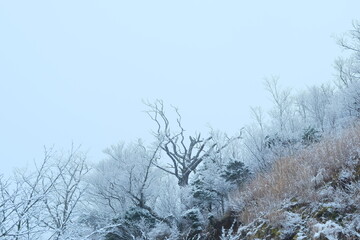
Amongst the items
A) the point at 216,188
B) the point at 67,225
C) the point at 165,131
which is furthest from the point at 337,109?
the point at 67,225

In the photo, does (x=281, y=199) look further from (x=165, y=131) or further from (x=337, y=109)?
(x=337, y=109)

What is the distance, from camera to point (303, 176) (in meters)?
6.38

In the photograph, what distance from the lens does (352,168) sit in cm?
555

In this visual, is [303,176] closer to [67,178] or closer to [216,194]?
[216,194]

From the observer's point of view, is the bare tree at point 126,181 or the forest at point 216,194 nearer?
the forest at point 216,194

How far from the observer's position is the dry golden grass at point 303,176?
5887mm

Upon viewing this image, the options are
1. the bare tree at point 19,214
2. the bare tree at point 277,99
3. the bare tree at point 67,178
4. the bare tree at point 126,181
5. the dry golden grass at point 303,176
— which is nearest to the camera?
the bare tree at point 19,214

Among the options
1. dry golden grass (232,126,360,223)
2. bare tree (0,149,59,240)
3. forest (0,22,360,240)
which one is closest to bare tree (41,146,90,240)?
forest (0,22,360,240)

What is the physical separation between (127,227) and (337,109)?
1471 cm

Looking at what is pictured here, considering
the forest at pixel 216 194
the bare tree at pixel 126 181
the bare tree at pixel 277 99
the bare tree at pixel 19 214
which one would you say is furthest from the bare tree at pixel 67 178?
the bare tree at pixel 277 99

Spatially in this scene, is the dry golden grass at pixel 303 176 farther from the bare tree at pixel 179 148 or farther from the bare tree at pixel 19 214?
the bare tree at pixel 179 148

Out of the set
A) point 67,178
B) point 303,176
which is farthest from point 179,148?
point 303,176

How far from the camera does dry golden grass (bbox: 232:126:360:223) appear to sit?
5.89 meters

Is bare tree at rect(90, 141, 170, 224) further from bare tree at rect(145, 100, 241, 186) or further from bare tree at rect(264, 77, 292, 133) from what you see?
bare tree at rect(264, 77, 292, 133)
